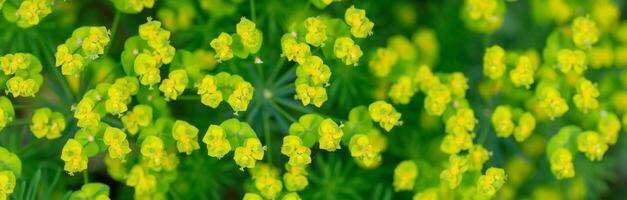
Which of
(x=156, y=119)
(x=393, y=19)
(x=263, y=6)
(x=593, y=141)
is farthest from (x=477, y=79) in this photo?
(x=156, y=119)

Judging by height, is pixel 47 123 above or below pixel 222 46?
below

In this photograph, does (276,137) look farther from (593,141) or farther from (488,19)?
(593,141)

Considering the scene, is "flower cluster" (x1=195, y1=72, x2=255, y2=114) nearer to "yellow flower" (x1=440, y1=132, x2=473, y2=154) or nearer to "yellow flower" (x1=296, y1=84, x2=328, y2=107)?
"yellow flower" (x1=296, y1=84, x2=328, y2=107)

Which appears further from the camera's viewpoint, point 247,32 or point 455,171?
point 455,171

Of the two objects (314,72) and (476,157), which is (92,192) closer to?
(314,72)

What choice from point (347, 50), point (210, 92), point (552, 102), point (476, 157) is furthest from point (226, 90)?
point (552, 102)

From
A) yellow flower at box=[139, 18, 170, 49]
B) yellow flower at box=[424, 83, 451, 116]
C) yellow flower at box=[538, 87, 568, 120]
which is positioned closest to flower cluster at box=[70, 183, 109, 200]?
yellow flower at box=[139, 18, 170, 49]
